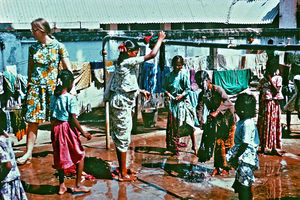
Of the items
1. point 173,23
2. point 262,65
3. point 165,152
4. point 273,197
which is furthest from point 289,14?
point 273,197

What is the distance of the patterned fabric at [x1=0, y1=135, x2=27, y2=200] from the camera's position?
3885 millimetres

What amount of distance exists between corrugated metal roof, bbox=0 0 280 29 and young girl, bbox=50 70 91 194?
41.2 ft

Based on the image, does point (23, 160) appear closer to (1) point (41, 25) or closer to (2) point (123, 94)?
(2) point (123, 94)

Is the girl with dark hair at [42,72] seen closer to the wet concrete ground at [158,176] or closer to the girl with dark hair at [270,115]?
the wet concrete ground at [158,176]

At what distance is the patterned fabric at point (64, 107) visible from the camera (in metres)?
4.98

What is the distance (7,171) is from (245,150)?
2773 mm

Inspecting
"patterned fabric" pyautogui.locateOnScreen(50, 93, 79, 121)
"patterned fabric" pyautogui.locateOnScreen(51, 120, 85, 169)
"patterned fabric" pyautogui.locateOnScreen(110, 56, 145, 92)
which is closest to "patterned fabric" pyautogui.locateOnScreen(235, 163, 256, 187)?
"patterned fabric" pyautogui.locateOnScreen(110, 56, 145, 92)

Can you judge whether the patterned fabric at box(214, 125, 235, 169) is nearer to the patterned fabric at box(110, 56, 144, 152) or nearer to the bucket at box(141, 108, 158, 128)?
Answer: the patterned fabric at box(110, 56, 144, 152)

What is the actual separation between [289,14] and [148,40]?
18.1 metres

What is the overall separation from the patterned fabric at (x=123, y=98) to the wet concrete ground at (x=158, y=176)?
0.67 meters

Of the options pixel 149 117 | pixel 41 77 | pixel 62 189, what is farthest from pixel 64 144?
pixel 149 117

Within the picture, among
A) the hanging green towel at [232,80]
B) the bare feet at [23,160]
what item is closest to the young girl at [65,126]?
the bare feet at [23,160]

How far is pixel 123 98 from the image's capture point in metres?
5.60

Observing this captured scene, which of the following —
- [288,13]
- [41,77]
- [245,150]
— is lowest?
[245,150]
